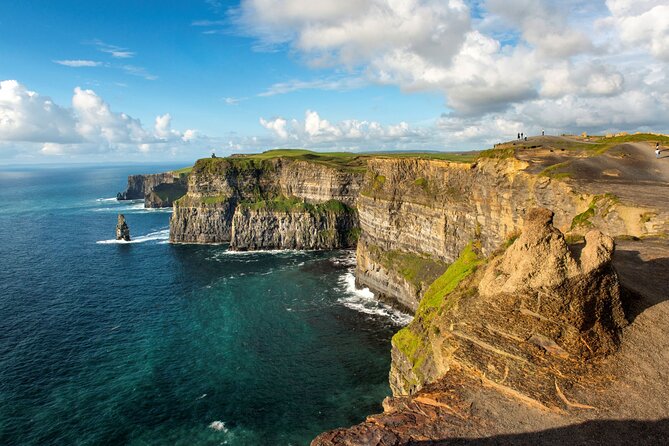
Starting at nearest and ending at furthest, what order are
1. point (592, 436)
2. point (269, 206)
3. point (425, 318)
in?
point (592, 436)
point (425, 318)
point (269, 206)

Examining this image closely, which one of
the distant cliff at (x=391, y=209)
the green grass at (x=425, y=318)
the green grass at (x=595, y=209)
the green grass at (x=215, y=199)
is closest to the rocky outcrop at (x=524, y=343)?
the green grass at (x=425, y=318)

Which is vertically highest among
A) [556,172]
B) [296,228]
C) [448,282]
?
[556,172]

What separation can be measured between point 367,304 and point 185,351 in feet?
124

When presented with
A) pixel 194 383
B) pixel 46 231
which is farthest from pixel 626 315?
pixel 46 231

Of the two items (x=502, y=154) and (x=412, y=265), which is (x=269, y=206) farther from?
(x=502, y=154)

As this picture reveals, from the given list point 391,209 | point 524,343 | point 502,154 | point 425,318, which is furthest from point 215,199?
point 524,343

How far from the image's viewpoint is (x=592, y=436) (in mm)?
17422

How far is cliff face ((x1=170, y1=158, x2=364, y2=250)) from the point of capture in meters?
138

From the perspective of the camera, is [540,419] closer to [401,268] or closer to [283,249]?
[401,268]

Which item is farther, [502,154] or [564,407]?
[502,154]

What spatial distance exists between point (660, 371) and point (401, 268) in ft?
214

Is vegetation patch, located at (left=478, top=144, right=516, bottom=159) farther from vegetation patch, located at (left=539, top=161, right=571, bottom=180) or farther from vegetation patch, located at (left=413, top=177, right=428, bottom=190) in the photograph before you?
vegetation patch, located at (left=413, top=177, right=428, bottom=190)

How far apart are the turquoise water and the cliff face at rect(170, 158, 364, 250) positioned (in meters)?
23.6

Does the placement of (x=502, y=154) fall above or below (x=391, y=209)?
above
